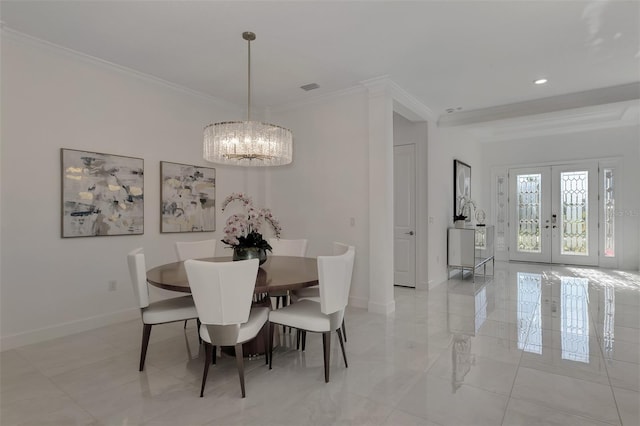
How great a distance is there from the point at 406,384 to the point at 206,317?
1.46m

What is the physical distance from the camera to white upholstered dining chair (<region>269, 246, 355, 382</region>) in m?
2.44

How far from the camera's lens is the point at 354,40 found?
322 cm

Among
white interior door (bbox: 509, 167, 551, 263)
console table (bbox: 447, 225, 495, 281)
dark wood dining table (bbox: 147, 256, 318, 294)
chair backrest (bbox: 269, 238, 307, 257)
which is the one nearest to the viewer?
dark wood dining table (bbox: 147, 256, 318, 294)

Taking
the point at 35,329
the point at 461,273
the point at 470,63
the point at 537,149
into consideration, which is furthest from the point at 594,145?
the point at 35,329

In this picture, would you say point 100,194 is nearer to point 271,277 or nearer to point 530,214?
point 271,277

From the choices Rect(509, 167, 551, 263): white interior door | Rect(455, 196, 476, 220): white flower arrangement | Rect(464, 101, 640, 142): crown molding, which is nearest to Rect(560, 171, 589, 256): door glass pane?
Rect(509, 167, 551, 263): white interior door

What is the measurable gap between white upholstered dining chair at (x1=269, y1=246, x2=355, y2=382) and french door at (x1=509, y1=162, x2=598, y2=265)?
695 cm

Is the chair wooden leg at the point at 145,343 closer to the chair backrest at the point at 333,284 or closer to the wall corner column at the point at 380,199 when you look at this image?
the chair backrest at the point at 333,284

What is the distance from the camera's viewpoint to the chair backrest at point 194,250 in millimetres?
3566

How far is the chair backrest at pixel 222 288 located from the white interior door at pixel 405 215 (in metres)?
3.72

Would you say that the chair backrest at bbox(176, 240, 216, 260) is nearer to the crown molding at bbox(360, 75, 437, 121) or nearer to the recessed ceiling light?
the recessed ceiling light

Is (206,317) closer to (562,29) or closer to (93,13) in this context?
(93,13)

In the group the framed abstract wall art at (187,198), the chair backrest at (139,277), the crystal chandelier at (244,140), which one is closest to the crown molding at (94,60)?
the framed abstract wall art at (187,198)

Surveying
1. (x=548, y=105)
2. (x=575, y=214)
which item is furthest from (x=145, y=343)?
(x=575, y=214)
